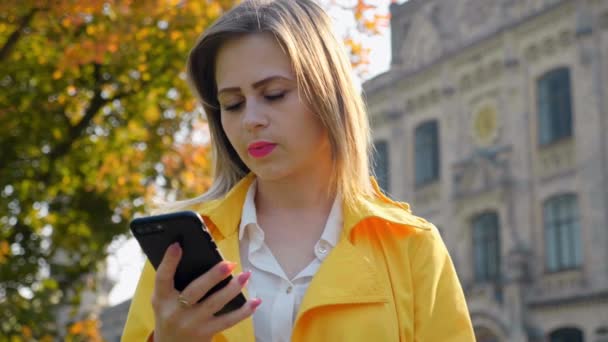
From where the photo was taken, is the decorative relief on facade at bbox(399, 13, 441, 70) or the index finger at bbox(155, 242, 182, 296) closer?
the index finger at bbox(155, 242, 182, 296)

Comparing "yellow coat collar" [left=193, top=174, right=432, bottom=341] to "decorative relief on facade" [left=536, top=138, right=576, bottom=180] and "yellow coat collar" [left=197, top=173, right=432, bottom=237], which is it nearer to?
"yellow coat collar" [left=197, top=173, right=432, bottom=237]

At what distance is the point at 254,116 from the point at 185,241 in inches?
17.1

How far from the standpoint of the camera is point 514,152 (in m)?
24.0

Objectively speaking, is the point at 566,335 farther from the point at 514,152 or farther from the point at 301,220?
the point at 301,220

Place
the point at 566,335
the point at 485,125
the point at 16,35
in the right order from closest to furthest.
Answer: the point at 16,35 → the point at 566,335 → the point at 485,125

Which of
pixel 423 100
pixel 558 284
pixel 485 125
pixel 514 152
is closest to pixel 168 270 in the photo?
pixel 558 284

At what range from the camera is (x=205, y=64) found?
286 cm

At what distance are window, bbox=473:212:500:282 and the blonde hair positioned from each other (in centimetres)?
2169

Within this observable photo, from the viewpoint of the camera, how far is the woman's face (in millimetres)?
2592

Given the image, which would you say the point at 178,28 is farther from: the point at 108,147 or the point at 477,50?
the point at 477,50

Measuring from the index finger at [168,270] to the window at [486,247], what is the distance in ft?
72.8

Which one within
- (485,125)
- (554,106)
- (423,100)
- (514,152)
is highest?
(423,100)

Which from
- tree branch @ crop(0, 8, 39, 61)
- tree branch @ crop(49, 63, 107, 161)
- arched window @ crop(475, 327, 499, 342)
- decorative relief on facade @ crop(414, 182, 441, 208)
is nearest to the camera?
tree branch @ crop(0, 8, 39, 61)

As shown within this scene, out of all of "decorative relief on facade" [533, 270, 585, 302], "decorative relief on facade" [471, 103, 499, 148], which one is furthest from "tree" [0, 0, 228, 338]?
"decorative relief on facade" [471, 103, 499, 148]
